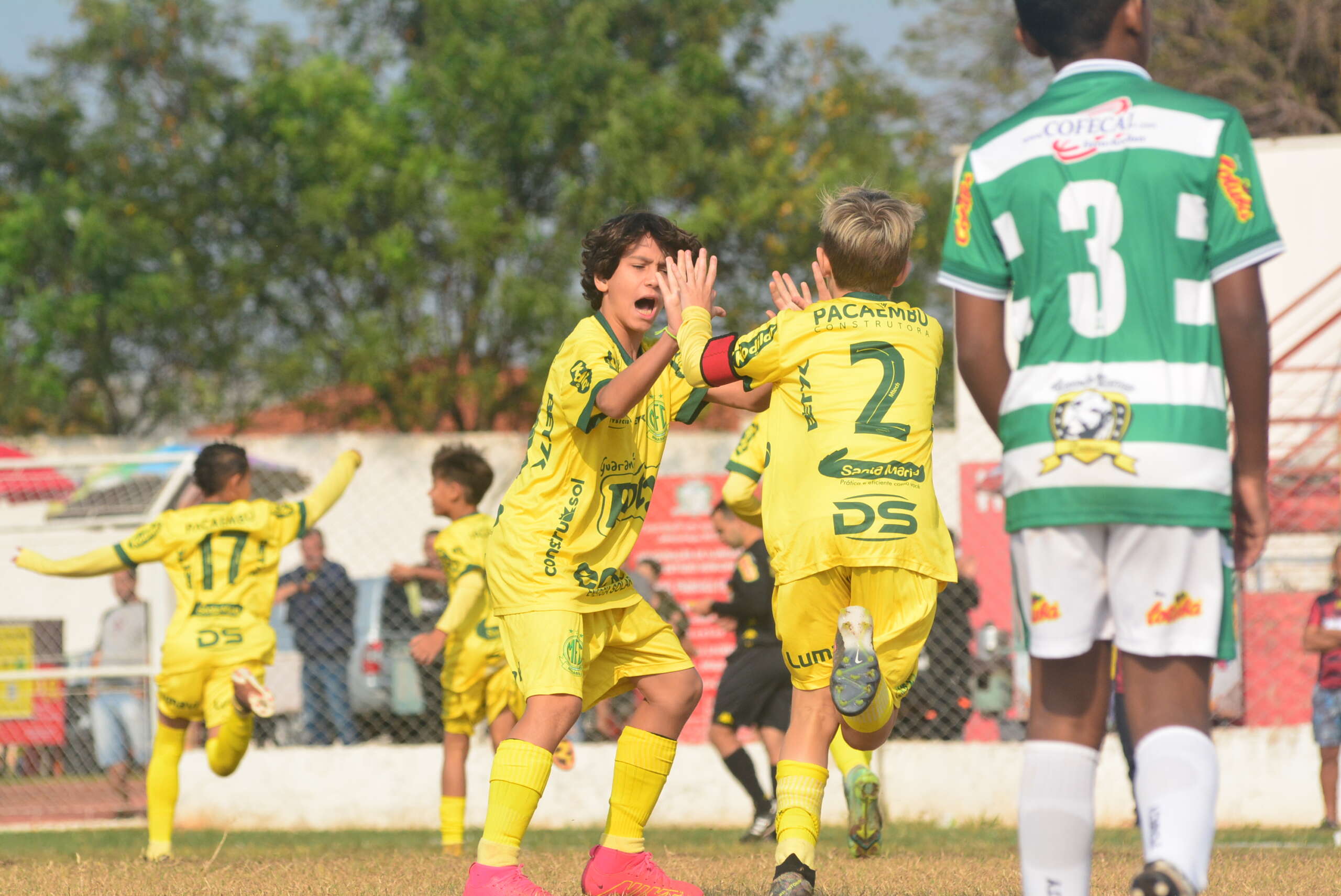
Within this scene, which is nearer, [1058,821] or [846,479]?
[1058,821]

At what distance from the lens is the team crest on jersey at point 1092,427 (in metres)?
3.01

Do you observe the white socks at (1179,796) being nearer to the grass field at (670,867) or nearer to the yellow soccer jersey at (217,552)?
the grass field at (670,867)

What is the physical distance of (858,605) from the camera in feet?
15.0

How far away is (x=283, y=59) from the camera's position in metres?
20.7

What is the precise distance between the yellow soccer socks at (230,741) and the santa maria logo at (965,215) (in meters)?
5.30

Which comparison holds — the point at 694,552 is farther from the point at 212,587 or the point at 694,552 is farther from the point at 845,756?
the point at 845,756

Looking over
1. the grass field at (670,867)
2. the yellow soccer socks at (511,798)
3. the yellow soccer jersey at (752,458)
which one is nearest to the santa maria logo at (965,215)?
the yellow soccer socks at (511,798)

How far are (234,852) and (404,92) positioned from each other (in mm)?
13337

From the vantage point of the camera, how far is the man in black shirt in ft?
29.6

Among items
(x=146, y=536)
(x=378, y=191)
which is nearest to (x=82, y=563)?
(x=146, y=536)

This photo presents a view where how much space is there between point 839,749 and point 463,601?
235 centimetres

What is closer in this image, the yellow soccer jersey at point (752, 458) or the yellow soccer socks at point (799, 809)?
the yellow soccer socks at point (799, 809)

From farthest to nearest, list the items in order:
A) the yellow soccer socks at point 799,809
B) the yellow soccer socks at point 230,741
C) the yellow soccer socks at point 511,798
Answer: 1. the yellow soccer socks at point 230,741
2. the yellow soccer socks at point 511,798
3. the yellow soccer socks at point 799,809

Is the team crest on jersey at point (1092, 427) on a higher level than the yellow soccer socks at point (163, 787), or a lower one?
higher
